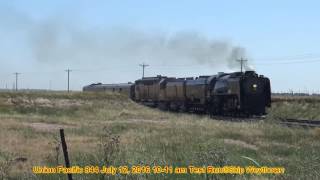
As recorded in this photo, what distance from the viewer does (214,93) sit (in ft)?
151

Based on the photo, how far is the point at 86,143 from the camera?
70.3ft

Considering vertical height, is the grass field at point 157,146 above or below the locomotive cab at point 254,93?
below

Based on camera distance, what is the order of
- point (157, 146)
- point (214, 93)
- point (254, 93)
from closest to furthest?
point (157, 146) → point (254, 93) → point (214, 93)

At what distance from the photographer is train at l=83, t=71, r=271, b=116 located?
42281 mm

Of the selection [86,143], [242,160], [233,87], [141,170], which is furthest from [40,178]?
[233,87]

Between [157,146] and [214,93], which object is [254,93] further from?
[157,146]

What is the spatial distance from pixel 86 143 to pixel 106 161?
1099 cm

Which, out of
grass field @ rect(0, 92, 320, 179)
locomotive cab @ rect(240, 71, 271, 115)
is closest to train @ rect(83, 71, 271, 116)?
locomotive cab @ rect(240, 71, 271, 115)

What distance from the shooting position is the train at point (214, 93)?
42.3 meters

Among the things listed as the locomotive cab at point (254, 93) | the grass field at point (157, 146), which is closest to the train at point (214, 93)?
the locomotive cab at point (254, 93)

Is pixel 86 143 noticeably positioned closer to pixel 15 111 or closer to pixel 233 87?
pixel 233 87

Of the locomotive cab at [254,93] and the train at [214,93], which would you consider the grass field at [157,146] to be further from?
the locomotive cab at [254,93]

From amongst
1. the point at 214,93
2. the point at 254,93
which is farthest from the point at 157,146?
the point at 214,93

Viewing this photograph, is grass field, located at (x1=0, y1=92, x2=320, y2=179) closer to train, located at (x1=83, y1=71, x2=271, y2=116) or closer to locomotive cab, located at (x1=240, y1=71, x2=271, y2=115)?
train, located at (x1=83, y1=71, x2=271, y2=116)
